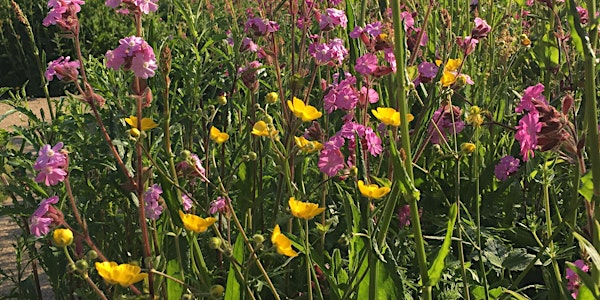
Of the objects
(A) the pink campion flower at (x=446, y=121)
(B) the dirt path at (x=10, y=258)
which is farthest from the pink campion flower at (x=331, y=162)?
(B) the dirt path at (x=10, y=258)

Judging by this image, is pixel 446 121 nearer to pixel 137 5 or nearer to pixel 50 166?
pixel 137 5

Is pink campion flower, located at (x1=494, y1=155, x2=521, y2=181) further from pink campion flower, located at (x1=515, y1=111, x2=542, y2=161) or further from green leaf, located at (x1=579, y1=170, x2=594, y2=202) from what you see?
green leaf, located at (x1=579, y1=170, x2=594, y2=202)

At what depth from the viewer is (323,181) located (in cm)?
132

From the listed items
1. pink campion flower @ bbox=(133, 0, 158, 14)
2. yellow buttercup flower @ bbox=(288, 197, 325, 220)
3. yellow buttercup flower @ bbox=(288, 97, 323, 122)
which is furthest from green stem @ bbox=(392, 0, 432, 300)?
pink campion flower @ bbox=(133, 0, 158, 14)

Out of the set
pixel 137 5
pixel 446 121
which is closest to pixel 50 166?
pixel 137 5

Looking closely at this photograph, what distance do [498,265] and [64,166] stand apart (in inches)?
35.6

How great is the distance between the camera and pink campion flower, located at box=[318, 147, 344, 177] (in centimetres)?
136

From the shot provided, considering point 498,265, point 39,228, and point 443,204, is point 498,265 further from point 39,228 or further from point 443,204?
point 39,228

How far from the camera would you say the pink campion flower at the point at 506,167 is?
1.92m

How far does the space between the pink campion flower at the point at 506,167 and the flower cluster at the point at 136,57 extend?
1072 millimetres

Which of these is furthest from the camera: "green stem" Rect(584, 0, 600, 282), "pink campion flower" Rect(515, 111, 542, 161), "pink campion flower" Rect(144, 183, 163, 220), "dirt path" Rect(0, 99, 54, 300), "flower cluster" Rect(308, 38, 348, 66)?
"dirt path" Rect(0, 99, 54, 300)

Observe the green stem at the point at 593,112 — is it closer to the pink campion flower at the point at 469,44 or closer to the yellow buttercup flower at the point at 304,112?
the yellow buttercup flower at the point at 304,112

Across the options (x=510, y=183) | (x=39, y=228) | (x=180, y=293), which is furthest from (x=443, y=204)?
(x=39, y=228)

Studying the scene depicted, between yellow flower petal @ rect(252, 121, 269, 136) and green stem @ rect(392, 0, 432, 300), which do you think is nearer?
green stem @ rect(392, 0, 432, 300)
